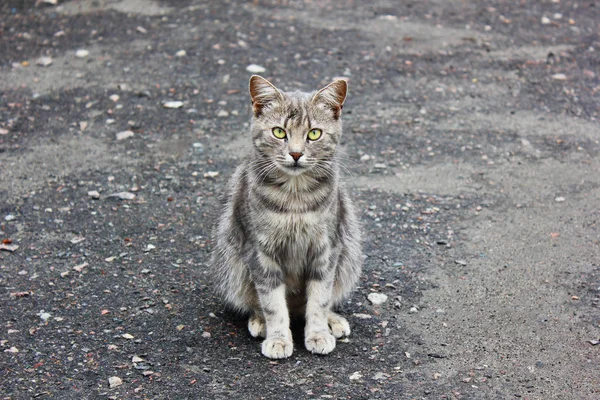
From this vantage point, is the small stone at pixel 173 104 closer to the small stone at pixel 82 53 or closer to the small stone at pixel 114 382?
the small stone at pixel 82 53

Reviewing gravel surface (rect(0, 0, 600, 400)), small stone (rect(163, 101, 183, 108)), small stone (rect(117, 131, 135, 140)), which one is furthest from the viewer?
small stone (rect(163, 101, 183, 108))

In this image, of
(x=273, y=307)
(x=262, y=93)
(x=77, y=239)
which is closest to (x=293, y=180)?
(x=262, y=93)

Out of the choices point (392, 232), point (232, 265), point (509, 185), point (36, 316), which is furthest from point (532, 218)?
point (36, 316)

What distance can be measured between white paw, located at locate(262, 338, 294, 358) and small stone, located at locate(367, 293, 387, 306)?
87 cm

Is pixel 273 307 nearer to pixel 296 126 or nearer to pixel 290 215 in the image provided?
pixel 290 215

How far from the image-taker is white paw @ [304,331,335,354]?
15.0 ft

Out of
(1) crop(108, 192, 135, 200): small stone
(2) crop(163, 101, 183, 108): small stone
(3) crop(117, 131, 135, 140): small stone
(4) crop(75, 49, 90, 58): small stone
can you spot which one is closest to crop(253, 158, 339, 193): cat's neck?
(1) crop(108, 192, 135, 200): small stone

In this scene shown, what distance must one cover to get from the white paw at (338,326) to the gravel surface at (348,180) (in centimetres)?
7

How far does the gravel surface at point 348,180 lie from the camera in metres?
4.49

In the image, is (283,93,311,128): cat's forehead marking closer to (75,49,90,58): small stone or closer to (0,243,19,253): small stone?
(0,243,19,253): small stone

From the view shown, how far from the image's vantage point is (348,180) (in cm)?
683

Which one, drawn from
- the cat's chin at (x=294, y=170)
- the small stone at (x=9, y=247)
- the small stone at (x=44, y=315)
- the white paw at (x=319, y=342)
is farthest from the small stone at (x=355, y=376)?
the small stone at (x=9, y=247)

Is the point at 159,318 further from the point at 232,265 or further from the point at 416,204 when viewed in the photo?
the point at 416,204

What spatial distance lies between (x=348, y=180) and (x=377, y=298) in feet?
5.94
